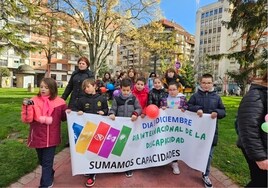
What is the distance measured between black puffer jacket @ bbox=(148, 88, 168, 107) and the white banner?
62 centimetres

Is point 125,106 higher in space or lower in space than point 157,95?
lower

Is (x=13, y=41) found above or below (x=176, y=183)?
above

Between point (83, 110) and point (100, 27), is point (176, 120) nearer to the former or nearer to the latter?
point (83, 110)

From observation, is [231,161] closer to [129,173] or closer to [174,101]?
[174,101]

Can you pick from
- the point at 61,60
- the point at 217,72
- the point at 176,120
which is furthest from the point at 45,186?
the point at 217,72

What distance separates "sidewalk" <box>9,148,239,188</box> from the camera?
158 inches

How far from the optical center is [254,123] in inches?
91.5

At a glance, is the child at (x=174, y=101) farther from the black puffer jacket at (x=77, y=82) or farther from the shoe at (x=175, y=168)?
the black puffer jacket at (x=77, y=82)

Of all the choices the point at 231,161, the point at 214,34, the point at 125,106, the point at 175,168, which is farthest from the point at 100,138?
the point at 214,34

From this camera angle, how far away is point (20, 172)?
4234 millimetres

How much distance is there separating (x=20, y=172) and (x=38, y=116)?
1273 millimetres

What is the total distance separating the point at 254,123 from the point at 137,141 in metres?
2.16

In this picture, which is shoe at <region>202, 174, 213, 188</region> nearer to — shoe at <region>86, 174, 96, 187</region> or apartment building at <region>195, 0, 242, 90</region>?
shoe at <region>86, 174, 96, 187</region>

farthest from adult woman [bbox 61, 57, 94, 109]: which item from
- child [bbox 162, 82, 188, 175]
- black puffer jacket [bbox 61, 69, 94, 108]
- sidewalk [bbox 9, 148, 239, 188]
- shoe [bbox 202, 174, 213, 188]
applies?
shoe [bbox 202, 174, 213, 188]
